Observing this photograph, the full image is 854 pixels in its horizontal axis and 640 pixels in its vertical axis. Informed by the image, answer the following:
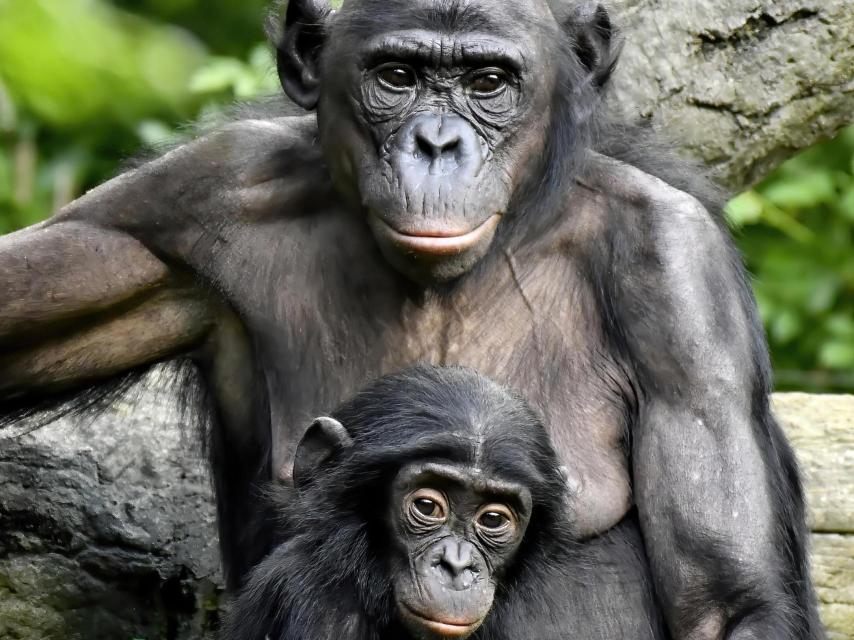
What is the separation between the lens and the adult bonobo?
4207mm

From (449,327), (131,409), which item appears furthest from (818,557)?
(131,409)

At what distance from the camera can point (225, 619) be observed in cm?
453

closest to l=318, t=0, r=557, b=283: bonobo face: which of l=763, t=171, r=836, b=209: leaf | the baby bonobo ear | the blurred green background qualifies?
the baby bonobo ear

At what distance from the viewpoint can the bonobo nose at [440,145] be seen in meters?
3.96

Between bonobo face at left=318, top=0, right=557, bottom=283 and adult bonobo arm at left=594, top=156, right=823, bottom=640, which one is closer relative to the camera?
bonobo face at left=318, top=0, right=557, bottom=283

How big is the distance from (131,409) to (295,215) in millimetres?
1709

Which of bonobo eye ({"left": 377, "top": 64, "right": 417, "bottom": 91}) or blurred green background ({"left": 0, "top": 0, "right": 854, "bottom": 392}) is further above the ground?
bonobo eye ({"left": 377, "top": 64, "right": 417, "bottom": 91})

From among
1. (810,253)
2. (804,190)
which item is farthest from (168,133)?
(810,253)

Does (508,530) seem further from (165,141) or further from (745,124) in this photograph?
(745,124)

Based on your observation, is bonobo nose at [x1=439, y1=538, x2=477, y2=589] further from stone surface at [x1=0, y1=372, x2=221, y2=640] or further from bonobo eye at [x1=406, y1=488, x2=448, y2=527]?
stone surface at [x1=0, y1=372, x2=221, y2=640]

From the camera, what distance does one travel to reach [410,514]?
13.1 ft

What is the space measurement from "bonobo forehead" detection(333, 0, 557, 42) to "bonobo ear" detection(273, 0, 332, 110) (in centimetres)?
17

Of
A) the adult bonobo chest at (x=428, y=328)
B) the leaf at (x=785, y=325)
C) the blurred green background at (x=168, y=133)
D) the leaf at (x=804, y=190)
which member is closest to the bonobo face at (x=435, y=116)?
the adult bonobo chest at (x=428, y=328)

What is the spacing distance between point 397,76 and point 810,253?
4983 mm
